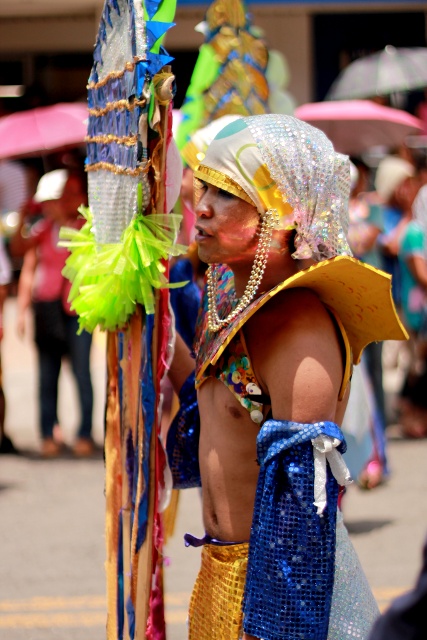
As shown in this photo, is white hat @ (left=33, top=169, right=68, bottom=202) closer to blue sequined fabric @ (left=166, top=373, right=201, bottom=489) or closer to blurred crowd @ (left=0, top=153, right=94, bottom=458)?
blurred crowd @ (left=0, top=153, right=94, bottom=458)

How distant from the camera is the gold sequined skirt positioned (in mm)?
2645

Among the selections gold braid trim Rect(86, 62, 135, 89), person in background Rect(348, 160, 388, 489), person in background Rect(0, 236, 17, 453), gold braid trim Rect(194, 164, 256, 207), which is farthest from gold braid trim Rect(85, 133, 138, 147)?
person in background Rect(0, 236, 17, 453)

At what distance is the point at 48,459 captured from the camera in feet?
27.6

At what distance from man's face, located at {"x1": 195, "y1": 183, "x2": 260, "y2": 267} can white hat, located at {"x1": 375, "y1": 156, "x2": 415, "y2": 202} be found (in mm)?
7029

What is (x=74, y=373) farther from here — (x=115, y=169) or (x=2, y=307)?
(x=115, y=169)

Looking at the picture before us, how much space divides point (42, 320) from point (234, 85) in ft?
13.1

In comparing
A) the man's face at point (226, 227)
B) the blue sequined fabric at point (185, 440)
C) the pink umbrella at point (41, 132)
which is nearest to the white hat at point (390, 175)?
the pink umbrella at point (41, 132)

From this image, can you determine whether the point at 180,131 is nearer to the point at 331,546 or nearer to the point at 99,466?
the point at 331,546

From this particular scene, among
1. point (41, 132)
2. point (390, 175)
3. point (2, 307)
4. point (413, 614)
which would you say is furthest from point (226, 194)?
point (390, 175)

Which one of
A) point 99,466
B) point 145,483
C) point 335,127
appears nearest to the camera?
point 145,483

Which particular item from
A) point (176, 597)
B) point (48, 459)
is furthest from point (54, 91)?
point (176, 597)

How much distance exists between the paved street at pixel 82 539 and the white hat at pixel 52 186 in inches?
69.5

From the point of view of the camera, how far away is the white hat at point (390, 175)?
32.1 ft

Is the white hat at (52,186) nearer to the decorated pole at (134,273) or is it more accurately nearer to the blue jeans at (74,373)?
the blue jeans at (74,373)
